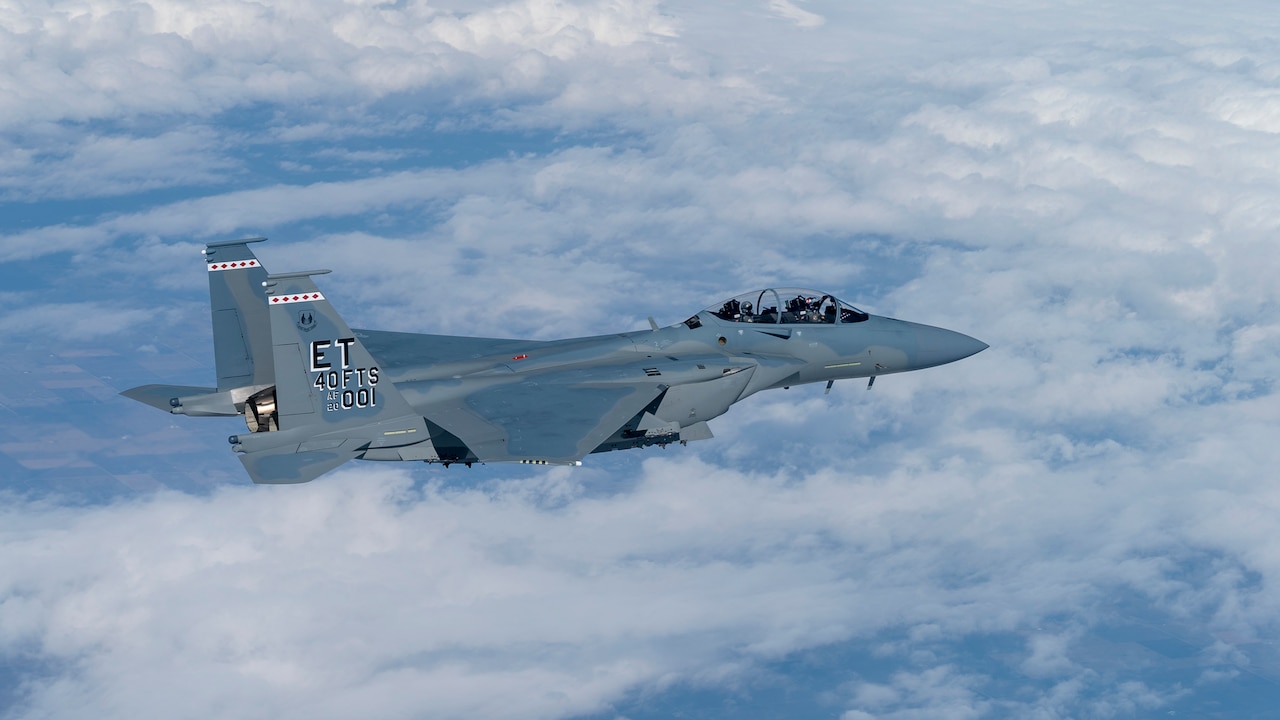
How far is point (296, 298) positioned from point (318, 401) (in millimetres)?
2661

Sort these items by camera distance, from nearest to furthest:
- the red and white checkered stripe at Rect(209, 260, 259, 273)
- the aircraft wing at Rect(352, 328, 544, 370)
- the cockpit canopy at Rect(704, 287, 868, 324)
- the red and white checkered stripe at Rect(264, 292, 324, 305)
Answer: the red and white checkered stripe at Rect(264, 292, 324, 305) → the red and white checkered stripe at Rect(209, 260, 259, 273) → the aircraft wing at Rect(352, 328, 544, 370) → the cockpit canopy at Rect(704, 287, 868, 324)

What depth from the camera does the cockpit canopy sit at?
32.3 meters

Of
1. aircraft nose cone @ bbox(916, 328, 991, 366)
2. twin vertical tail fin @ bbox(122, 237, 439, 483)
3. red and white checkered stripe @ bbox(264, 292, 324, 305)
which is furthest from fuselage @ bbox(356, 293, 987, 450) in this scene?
red and white checkered stripe @ bbox(264, 292, 324, 305)

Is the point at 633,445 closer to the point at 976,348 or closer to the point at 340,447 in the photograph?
the point at 340,447

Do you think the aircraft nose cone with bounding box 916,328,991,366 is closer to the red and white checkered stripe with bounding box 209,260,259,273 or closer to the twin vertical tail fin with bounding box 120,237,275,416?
the twin vertical tail fin with bounding box 120,237,275,416

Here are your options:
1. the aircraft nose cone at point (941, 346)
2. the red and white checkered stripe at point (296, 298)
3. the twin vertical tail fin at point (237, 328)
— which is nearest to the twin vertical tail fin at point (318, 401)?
the red and white checkered stripe at point (296, 298)

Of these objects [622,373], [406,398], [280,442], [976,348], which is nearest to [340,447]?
[280,442]

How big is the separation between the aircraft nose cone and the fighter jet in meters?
0.04

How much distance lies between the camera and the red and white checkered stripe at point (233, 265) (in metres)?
29.6

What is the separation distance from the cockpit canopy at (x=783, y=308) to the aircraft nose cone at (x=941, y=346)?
2.38 metres

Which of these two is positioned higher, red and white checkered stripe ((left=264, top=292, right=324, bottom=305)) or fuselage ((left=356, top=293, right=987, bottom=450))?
red and white checkered stripe ((left=264, top=292, right=324, bottom=305))

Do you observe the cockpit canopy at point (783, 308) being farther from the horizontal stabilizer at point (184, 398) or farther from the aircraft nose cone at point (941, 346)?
the horizontal stabilizer at point (184, 398)

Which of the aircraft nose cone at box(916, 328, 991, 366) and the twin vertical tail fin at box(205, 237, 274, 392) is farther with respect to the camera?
the aircraft nose cone at box(916, 328, 991, 366)

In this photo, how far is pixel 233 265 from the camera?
29.7 m
